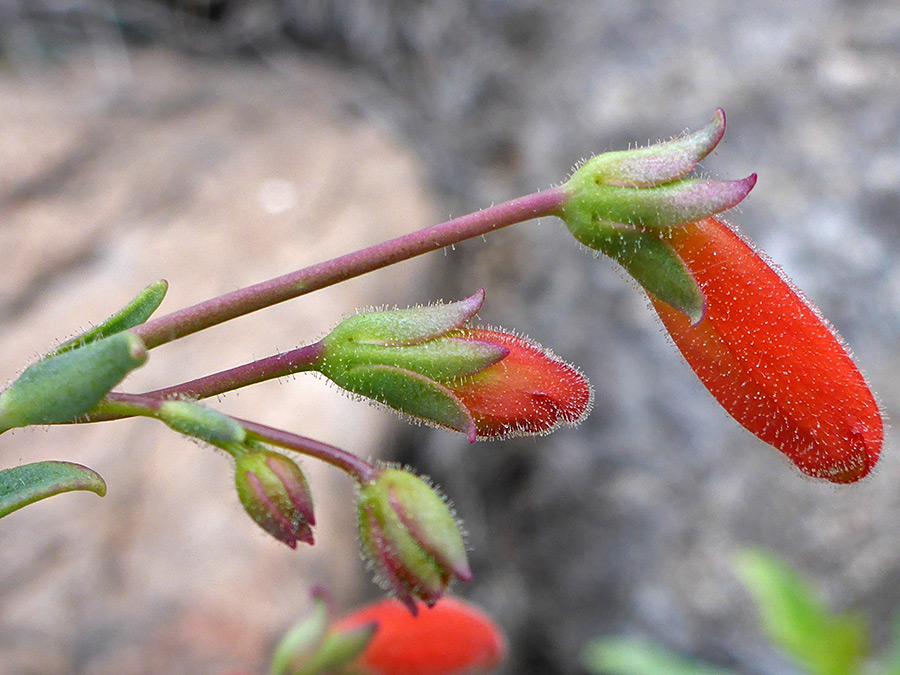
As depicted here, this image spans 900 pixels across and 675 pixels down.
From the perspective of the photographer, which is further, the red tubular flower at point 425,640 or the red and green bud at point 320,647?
the red tubular flower at point 425,640

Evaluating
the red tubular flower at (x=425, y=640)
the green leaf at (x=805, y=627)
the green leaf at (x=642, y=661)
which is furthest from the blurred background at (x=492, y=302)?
the red tubular flower at (x=425, y=640)

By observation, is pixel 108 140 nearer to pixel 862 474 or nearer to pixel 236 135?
pixel 236 135

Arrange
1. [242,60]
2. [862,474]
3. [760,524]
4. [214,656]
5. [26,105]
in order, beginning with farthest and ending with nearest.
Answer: [242,60], [26,105], [760,524], [214,656], [862,474]

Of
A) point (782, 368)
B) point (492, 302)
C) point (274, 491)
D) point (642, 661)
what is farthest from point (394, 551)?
point (492, 302)

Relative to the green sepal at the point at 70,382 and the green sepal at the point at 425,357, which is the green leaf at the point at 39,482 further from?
the green sepal at the point at 425,357

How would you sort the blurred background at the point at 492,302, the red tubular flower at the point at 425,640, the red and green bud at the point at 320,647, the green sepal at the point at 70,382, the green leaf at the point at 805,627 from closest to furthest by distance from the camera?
the green sepal at the point at 70,382, the red and green bud at the point at 320,647, the red tubular flower at the point at 425,640, the green leaf at the point at 805,627, the blurred background at the point at 492,302

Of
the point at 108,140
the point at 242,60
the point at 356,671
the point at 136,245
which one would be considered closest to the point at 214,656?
the point at 356,671
